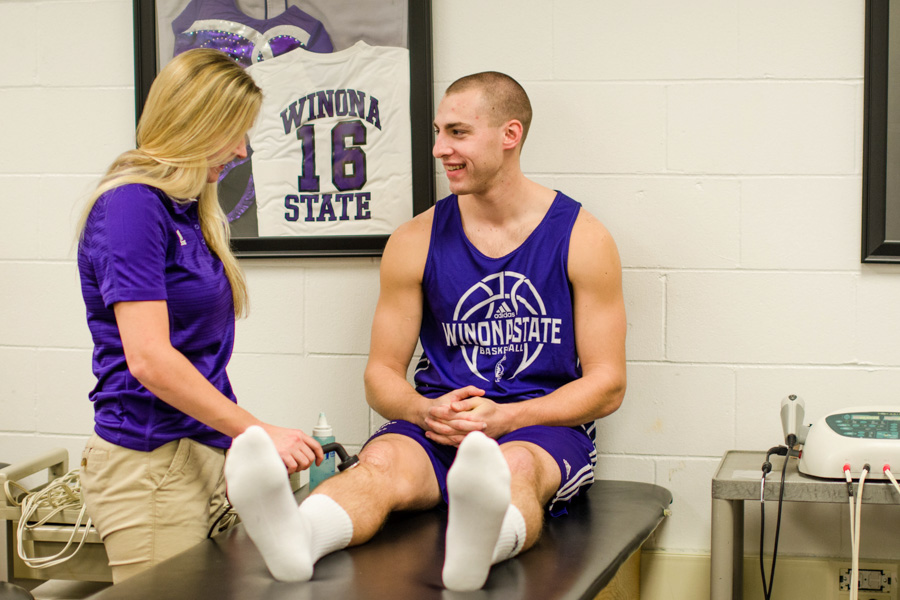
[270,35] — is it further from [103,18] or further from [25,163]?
[25,163]

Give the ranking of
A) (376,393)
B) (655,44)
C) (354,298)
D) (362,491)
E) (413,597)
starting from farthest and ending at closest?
(354,298)
(655,44)
(376,393)
(362,491)
(413,597)

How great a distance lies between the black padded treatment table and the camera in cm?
125

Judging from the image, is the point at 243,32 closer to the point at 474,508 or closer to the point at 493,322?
the point at 493,322

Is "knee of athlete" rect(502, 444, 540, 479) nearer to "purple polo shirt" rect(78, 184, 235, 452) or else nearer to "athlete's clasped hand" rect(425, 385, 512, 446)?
→ "athlete's clasped hand" rect(425, 385, 512, 446)

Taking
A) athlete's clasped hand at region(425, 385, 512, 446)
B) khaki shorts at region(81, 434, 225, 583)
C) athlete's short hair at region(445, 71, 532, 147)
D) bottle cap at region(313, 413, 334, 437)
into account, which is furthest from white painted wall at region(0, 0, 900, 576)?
khaki shorts at region(81, 434, 225, 583)

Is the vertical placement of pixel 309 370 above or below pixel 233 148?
below

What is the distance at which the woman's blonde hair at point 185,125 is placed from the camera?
1417 millimetres

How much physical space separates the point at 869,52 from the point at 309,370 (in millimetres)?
1589

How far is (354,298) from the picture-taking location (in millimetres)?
2209

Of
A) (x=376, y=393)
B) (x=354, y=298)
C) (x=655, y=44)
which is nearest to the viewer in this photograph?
(x=376, y=393)

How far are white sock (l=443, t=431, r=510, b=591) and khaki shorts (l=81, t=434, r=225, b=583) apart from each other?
1.77ft

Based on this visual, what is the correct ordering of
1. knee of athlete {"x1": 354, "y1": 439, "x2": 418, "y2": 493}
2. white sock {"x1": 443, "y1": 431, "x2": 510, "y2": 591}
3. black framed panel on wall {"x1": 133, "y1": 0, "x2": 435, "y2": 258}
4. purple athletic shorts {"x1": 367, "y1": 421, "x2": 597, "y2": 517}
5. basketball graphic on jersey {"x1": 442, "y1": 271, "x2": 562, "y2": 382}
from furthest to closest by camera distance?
1. black framed panel on wall {"x1": 133, "y1": 0, "x2": 435, "y2": 258}
2. basketball graphic on jersey {"x1": 442, "y1": 271, "x2": 562, "y2": 382}
3. purple athletic shorts {"x1": 367, "y1": 421, "x2": 597, "y2": 517}
4. knee of athlete {"x1": 354, "y1": 439, "x2": 418, "y2": 493}
5. white sock {"x1": 443, "y1": 431, "x2": 510, "y2": 591}

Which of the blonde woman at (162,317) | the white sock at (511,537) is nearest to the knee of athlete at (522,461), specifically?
the white sock at (511,537)

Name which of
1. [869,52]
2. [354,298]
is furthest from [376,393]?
[869,52]
